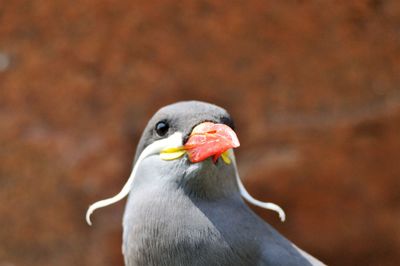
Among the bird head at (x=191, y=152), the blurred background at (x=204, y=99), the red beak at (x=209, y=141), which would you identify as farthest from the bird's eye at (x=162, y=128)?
the blurred background at (x=204, y=99)

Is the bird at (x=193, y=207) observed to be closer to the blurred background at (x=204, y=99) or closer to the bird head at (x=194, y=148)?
the bird head at (x=194, y=148)

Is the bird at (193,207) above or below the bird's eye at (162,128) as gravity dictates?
below

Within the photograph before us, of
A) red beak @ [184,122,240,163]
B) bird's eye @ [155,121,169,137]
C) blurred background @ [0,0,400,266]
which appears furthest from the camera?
blurred background @ [0,0,400,266]

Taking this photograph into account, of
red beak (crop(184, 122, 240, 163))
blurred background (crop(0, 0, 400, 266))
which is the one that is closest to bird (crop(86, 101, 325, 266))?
red beak (crop(184, 122, 240, 163))

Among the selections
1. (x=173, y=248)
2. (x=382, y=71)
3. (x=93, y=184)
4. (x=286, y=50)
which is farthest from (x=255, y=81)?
(x=173, y=248)

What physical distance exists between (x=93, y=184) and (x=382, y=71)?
2167 millimetres

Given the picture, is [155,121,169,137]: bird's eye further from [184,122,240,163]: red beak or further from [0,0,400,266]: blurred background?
[0,0,400,266]: blurred background

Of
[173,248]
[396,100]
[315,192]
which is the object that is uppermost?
[396,100]

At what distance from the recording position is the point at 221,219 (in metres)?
2.74

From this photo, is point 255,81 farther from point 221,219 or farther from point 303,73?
point 221,219

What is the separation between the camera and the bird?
2658mm

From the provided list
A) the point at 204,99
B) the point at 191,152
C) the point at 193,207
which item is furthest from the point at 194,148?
the point at 204,99

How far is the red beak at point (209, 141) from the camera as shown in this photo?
2592mm

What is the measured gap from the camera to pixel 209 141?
2615mm
